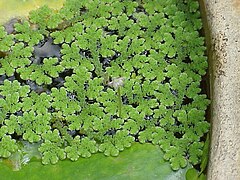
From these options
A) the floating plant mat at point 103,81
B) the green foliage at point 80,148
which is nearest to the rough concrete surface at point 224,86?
the floating plant mat at point 103,81

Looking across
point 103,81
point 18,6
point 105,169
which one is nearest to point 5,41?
point 18,6

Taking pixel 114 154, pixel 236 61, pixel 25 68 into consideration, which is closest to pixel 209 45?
pixel 236 61

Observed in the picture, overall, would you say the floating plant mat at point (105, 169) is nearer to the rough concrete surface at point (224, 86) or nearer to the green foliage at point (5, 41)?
the rough concrete surface at point (224, 86)

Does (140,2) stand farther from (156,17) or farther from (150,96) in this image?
(150,96)

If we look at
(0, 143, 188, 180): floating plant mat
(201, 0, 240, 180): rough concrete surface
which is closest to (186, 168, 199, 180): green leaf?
(0, 143, 188, 180): floating plant mat

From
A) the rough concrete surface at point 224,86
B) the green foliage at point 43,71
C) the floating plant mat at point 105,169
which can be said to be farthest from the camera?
the green foliage at point 43,71

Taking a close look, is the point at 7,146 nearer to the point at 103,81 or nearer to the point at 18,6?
the point at 103,81

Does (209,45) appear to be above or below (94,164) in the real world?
above
